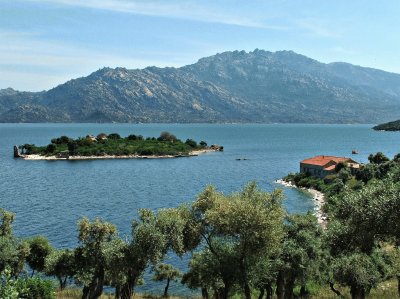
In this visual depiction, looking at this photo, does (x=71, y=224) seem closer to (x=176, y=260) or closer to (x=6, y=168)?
(x=176, y=260)

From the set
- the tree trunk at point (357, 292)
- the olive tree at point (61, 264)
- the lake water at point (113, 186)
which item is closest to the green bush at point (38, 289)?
the olive tree at point (61, 264)

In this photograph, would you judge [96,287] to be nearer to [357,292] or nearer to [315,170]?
[357,292]

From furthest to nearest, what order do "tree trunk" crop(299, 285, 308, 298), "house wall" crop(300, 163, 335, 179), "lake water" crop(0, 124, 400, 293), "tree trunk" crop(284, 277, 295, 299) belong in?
"house wall" crop(300, 163, 335, 179)
"lake water" crop(0, 124, 400, 293)
"tree trunk" crop(299, 285, 308, 298)
"tree trunk" crop(284, 277, 295, 299)

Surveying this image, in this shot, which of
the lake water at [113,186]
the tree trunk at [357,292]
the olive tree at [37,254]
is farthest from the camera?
the lake water at [113,186]

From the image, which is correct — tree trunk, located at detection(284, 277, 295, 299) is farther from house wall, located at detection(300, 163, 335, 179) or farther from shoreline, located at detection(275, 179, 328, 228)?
house wall, located at detection(300, 163, 335, 179)

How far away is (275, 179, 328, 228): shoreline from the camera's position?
75819 mm

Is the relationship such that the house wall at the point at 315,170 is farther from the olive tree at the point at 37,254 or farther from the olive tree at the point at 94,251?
the olive tree at the point at 94,251

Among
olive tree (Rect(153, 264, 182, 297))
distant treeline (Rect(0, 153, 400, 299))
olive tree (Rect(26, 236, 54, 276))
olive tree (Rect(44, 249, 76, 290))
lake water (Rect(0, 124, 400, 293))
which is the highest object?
distant treeline (Rect(0, 153, 400, 299))

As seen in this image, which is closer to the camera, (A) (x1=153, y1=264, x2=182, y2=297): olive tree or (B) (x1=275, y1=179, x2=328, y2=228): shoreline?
(A) (x1=153, y1=264, x2=182, y2=297): olive tree

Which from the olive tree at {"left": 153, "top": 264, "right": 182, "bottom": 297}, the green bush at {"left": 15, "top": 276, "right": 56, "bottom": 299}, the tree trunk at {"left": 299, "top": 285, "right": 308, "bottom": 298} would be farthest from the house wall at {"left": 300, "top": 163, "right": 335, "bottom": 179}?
the green bush at {"left": 15, "top": 276, "right": 56, "bottom": 299}

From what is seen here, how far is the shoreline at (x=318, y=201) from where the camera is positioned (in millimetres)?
75819

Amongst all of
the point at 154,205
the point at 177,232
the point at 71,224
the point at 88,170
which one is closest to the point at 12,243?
the point at 177,232

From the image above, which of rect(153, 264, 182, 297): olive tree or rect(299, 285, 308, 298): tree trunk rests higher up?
rect(299, 285, 308, 298): tree trunk

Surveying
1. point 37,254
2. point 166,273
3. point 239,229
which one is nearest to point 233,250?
point 239,229
